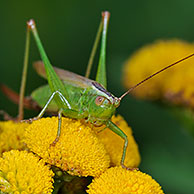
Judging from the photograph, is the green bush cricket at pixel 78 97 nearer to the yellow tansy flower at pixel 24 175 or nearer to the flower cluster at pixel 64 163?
the flower cluster at pixel 64 163

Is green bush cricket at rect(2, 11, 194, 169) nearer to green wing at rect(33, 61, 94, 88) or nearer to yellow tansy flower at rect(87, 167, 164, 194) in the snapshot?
green wing at rect(33, 61, 94, 88)

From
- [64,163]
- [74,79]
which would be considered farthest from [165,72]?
[64,163]

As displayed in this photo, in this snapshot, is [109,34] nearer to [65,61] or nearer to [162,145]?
[65,61]

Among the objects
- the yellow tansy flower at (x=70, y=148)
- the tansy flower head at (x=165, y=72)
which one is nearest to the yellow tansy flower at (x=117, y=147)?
the yellow tansy flower at (x=70, y=148)

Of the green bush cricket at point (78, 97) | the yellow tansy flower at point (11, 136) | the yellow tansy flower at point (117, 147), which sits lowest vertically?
the yellow tansy flower at point (117, 147)

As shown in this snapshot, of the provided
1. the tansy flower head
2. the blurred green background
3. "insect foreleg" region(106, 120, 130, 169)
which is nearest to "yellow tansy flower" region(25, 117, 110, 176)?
"insect foreleg" region(106, 120, 130, 169)

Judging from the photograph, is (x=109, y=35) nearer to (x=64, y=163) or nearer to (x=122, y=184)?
(x=64, y=163)

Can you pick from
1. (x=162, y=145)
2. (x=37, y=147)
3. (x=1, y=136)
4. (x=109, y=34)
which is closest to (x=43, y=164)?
(x=37, y=147)
